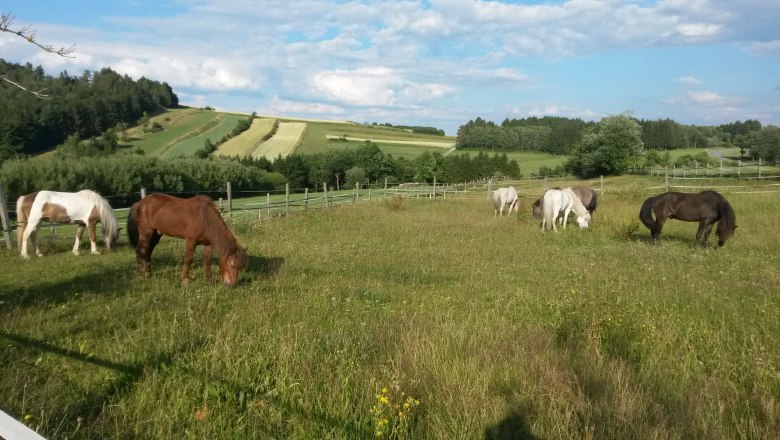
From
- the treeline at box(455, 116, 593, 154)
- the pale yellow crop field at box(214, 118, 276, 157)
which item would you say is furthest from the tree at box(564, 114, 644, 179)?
the pale yellow crop field at box(214, 118, 276, 157)

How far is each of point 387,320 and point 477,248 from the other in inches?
311

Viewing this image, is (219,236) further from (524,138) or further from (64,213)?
(524,138)

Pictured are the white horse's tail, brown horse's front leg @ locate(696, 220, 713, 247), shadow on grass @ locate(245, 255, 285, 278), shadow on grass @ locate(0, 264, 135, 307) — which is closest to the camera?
A: shadow on grass @ locate(0, 264, 135, 307)

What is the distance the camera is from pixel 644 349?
486cm

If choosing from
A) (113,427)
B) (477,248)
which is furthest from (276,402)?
(477,248)

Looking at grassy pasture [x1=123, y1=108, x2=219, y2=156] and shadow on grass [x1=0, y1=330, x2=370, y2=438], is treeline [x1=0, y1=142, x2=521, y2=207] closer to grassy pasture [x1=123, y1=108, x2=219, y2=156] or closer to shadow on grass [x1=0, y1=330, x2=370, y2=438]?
grassy pasture [x1=123, y1=108, x2=219, y2=156]

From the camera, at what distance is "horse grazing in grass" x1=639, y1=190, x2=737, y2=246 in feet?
42.6

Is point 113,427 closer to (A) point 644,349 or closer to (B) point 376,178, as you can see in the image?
(A) point 644,349

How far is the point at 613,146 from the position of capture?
5753cm

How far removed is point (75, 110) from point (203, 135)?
2014 centimetres

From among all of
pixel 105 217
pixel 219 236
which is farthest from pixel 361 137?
pixel 219 236

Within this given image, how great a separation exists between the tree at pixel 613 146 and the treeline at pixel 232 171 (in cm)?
1200

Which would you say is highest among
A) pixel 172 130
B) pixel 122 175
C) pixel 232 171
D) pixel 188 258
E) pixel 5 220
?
pixel 172 130

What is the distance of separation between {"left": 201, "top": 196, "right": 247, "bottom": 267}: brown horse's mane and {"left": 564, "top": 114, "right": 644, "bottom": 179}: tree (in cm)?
5746
